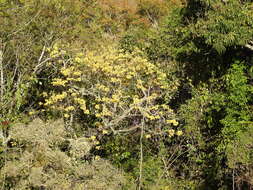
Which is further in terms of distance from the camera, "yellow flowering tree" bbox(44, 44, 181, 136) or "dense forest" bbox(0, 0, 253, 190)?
"yellow flowering tree" bbox(44, 44, 181, 136)

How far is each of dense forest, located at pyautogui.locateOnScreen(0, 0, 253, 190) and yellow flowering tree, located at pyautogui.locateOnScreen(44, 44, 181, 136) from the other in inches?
0.9

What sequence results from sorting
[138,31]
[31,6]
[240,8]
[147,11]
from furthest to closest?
[147,11], [138,31], [31,6], [240,8]

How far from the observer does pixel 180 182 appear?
17.5 ft

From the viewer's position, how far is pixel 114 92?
544 cm

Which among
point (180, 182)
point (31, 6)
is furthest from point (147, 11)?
point (180, 182)

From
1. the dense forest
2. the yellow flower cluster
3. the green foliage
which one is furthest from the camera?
the yellow flower cluster

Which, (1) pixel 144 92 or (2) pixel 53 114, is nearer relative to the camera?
(1) pixel 144 92

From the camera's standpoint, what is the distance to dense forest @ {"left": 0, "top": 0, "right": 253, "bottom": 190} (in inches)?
169

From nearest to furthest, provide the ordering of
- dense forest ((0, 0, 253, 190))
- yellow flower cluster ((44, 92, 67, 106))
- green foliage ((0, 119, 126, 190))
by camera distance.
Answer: green foliage ((0, 119, 126, 190))
dense forest ((0, 0, 253, 190))
yellow flower cluster ((44, 92, 67, 106))

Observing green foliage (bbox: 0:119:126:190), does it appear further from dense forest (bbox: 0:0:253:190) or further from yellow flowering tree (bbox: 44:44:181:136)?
yellow flowering tree (bbox: 44:44:181:136)

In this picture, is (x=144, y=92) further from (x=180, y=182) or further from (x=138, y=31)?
(x=138, y=31)

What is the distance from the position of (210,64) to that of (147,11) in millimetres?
16755

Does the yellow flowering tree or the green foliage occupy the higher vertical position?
the yellow flowering tree

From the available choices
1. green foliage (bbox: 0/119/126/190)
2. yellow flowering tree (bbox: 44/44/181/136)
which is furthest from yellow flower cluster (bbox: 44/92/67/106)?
green foliage (bbox: 0/119/126/190)
